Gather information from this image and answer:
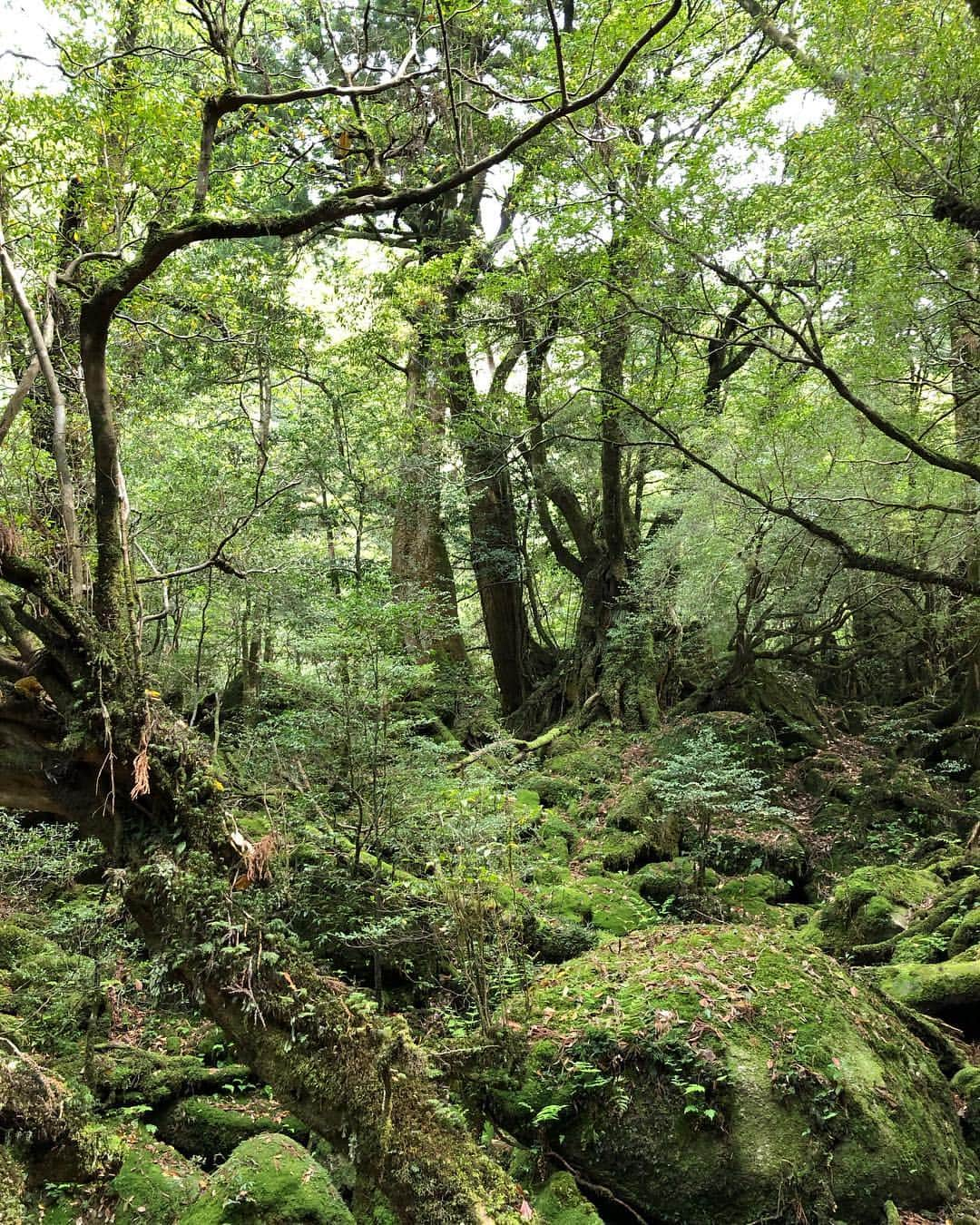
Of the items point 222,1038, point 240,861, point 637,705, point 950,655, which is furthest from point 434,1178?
point 950,655

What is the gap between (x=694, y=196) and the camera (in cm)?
796

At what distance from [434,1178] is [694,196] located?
8751mm

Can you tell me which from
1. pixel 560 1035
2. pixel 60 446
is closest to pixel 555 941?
pixel 560 1035

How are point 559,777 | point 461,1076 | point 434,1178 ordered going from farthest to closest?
point 559,777
point 461,1076
point 434,1178

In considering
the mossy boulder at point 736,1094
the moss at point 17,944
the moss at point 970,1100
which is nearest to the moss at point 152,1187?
the mossy boulder at point 736,1094

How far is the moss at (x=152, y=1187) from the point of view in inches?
143

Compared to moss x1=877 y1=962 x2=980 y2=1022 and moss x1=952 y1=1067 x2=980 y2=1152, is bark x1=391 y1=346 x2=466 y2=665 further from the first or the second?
moss x1=952 y1=1067 x2=980 y2=1152

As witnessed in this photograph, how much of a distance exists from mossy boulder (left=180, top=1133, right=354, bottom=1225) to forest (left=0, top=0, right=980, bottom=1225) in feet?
0.10

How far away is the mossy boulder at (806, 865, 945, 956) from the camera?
6.16 m

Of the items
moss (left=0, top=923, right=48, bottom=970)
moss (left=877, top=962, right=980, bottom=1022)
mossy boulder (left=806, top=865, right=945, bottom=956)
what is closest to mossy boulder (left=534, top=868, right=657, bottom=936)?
mossy boulder (left=806, top=865, right=945, bottom=956)

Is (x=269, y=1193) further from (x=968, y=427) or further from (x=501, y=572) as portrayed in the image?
(x=501, y=572)

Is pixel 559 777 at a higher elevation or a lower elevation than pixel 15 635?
lower

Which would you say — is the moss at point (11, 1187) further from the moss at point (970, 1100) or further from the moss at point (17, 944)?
the moss at point (970, 1100)

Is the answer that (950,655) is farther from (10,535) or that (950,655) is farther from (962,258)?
(10,535)
